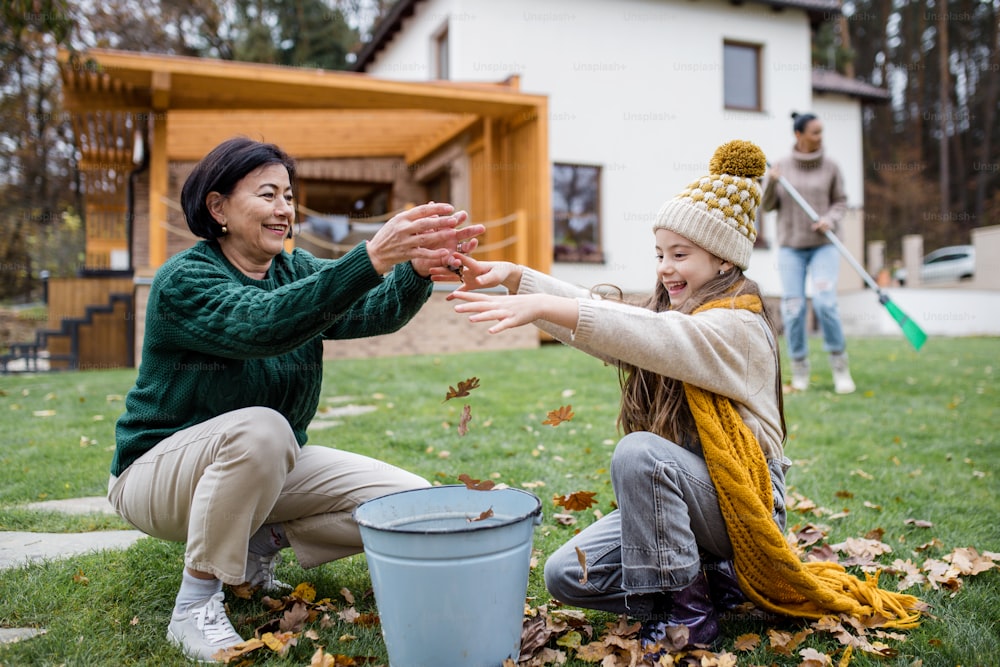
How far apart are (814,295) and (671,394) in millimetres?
4202

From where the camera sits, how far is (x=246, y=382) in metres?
2.09

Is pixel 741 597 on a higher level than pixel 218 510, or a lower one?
lower

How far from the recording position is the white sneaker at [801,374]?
5.71m

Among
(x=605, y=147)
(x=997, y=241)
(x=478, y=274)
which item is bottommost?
(x=478, y=274)

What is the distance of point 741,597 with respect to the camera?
2.12 m

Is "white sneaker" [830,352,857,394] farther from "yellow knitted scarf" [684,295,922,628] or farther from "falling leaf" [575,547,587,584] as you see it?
"falling leaf" [575,547,587,584]

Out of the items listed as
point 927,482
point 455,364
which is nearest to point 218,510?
point 927,482

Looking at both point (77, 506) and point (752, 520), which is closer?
point (752, 520)

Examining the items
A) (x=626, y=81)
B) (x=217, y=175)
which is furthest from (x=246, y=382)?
(x=626, y=81)

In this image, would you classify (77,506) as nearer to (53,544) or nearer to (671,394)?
(53,544)

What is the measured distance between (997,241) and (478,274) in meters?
18.4

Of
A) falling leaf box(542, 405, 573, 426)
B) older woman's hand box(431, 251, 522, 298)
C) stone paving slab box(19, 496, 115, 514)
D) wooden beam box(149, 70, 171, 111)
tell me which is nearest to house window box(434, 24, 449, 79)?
wooden beam box(149, 70, 171, 111)

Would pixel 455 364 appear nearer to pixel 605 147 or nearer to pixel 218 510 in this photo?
pixel 218 510

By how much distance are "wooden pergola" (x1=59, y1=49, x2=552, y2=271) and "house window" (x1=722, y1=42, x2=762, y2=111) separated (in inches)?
200
